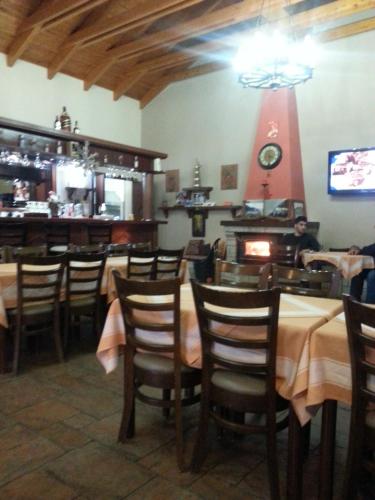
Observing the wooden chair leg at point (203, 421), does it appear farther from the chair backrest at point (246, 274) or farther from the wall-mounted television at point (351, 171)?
the wall-mounted television at point (351, 171)

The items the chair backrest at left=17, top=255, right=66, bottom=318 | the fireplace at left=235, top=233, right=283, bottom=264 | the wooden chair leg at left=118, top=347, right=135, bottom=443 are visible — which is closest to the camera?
the wooden chair leg at left=118, top=347, right=135, bottom=443

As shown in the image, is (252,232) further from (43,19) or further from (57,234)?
(43,19)

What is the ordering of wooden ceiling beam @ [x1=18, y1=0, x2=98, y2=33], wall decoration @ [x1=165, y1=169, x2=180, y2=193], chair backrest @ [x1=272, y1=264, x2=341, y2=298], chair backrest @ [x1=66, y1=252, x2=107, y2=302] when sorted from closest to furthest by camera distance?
chair backrest @ [x1=272, y1=264, x2=341, y2=298], chair backrest @ [x1=66, y1=252, x2=107, y2=302], wooden ceiling beam @ [x1=18, y1=0, x2=98, y2=33], wall decoration @ [x1=165, y1=169, x2=180, y2=193]

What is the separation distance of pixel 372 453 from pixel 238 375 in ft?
2.12

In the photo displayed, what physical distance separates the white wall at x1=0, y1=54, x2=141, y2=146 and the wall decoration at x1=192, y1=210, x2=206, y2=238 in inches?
97.2

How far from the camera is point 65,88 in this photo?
805cm

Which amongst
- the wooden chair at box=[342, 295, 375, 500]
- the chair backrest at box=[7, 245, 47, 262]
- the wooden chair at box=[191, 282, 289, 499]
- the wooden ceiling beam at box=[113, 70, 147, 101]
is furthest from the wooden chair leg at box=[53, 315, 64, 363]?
the wooden ceiling beam at box=[113, 70, 147, 101]

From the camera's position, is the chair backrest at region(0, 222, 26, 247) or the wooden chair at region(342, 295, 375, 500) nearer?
the wooden chair at region(342, 295, 375, 500)

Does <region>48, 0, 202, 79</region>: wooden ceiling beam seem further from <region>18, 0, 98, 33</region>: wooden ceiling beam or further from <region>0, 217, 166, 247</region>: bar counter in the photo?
<region>0, 217, 166, 247</region>: bar counter

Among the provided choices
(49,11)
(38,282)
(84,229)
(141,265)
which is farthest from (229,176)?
(38,282)

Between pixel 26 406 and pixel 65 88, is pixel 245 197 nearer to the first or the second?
pixel 65 88

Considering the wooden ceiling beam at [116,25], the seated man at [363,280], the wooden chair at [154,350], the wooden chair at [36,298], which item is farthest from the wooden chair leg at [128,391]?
the wooden ceiling beam at [116,25]

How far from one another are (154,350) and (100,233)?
5304mm

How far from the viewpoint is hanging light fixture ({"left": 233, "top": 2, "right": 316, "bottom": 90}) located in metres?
4.09
